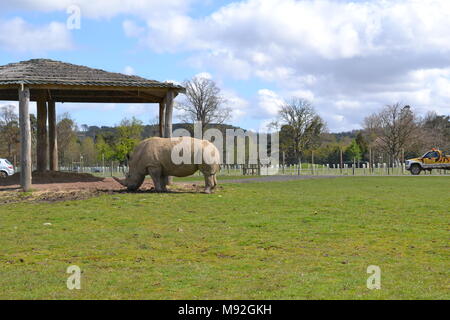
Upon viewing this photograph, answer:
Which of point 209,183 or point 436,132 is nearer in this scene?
point 209,183

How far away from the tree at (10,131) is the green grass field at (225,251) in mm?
47779

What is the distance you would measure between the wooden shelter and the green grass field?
610cm

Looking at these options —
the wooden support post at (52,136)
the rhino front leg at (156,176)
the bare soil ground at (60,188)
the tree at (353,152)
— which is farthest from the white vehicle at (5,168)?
the tree at (353,152)

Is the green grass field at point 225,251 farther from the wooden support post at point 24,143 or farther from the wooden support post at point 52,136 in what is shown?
the wooden support post at point 52,136

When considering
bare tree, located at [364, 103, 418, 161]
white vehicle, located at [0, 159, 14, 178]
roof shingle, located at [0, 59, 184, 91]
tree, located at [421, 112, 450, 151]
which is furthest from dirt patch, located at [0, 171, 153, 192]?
tree, located at [421, 112, 450, 151]

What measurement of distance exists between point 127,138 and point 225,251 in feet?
167

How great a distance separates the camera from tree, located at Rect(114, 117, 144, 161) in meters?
55.4

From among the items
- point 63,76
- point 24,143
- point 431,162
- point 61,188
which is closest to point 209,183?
point 61,188

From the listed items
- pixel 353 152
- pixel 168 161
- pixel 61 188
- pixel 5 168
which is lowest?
pixel 61 188

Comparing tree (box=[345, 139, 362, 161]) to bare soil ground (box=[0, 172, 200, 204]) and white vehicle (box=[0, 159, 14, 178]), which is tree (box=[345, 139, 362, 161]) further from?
bare soil ground (box=[0, 172, 200, 204])

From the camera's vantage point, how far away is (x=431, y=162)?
1873 inches

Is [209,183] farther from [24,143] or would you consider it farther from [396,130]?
[396,130]
